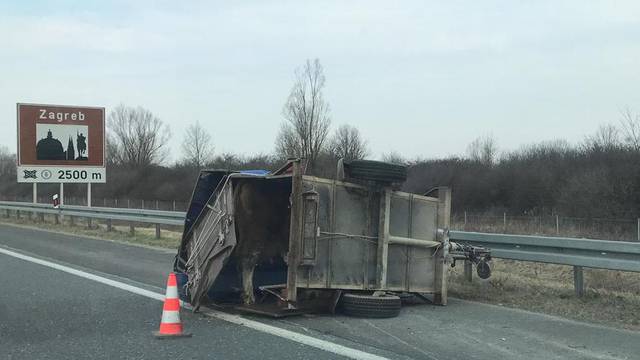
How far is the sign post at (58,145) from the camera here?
26.4 meters

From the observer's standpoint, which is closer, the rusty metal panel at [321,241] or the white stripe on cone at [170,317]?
the white stripe on cone at [170,317]

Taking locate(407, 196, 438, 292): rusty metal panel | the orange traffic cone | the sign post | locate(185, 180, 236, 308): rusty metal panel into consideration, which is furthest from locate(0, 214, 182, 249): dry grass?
the orange traffic cone

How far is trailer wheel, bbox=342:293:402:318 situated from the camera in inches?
287

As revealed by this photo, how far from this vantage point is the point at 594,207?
130 feet

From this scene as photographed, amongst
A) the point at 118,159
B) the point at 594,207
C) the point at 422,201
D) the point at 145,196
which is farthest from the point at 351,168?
the point at 118,159

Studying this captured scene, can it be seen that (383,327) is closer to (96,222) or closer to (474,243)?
(474,243)

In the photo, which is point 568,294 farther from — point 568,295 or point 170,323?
point 170,323

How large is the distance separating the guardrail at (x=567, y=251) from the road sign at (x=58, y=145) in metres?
20.9

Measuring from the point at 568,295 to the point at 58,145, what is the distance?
23.5 metres

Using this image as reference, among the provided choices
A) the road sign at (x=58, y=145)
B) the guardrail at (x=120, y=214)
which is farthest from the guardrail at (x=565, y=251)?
the road sign at (x=58, y=145)

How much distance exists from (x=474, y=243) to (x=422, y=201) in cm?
153

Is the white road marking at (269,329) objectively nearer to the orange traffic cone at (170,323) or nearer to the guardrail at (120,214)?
the orange traffic cone at (170,323)

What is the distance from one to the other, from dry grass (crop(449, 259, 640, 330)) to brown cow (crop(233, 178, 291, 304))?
2.67 m

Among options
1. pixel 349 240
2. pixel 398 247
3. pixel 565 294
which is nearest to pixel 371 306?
pixel 349 240
